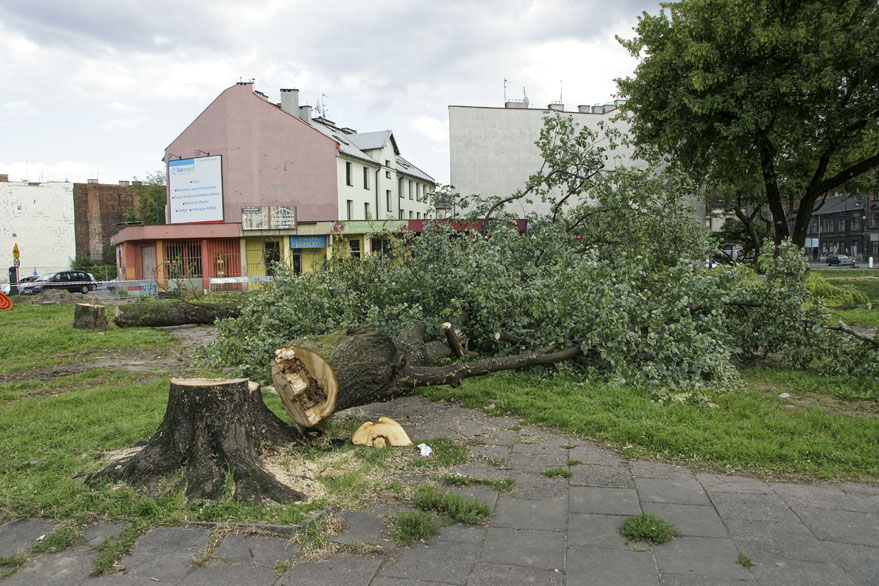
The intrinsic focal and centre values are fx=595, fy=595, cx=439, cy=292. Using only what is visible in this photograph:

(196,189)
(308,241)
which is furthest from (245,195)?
(308,241)

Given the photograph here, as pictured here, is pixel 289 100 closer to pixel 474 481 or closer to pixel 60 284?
pixel 60 284

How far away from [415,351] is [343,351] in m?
1.95

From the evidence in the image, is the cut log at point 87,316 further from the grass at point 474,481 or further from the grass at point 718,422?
the grass at point 474,481

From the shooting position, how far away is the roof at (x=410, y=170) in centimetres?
4638

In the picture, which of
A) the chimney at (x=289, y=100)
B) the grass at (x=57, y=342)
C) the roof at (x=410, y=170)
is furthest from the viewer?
the roof at (x=410, y=170)

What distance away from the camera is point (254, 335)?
768 centimetres

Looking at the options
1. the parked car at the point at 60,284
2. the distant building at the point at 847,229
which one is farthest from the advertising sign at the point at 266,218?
the distant building at the point at 847,229

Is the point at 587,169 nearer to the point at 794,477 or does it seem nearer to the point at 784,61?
the point at 794,477

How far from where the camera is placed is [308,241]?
115ft

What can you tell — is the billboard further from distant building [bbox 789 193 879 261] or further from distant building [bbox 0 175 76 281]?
distant building [bbox 789 193 879 261]

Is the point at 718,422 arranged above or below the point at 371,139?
below

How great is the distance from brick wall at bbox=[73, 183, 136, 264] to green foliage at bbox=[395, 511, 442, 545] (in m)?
57.9

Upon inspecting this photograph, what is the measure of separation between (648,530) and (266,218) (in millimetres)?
33693

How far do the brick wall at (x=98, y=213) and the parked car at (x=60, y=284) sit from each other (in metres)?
20.9
